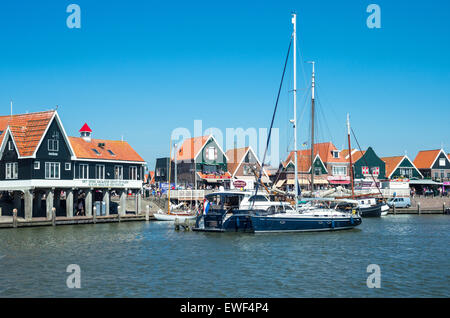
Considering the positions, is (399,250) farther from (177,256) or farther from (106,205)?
(106,205)

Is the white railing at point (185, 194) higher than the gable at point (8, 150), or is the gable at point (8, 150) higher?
the gable at point (8, 150)

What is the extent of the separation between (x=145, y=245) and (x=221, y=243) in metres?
6.20

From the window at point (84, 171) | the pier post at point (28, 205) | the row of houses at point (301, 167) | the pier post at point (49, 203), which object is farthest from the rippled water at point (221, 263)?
the row of houses at point (301, 167)

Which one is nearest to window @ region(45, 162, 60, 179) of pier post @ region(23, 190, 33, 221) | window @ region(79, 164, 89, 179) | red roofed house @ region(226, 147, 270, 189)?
pier post @ region(23, 190, 33, 221)

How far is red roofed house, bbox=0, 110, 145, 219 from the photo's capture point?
56.9 meters

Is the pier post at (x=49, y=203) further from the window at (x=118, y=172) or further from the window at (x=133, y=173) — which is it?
the window at (x=133, y=173)

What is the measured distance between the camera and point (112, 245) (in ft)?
133

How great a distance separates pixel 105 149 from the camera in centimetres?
6788

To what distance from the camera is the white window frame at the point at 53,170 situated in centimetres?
5806

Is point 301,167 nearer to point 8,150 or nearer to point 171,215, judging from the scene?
point 171,215

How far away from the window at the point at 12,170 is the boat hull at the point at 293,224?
28.8 metres

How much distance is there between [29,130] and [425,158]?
282ft
